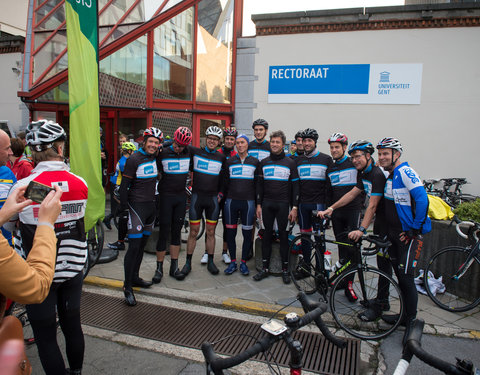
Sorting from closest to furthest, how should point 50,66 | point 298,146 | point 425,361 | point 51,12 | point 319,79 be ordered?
point 425,361, point 298,146, point 319,79, point 50,66, point 51,12

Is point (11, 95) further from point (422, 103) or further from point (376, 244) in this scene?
point (422, 103)

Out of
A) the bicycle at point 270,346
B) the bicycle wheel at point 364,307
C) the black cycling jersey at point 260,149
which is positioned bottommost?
the bicycle wheel at point 364,307

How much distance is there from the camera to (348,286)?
14.8ft

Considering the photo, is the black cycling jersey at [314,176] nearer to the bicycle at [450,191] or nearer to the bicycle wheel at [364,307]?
the bicycle wheel at [364,307]

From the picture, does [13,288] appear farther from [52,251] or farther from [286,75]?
[286,75]

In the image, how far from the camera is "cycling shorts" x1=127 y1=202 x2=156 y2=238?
453 cm

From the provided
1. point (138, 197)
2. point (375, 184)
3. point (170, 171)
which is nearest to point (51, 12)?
point (170, 171)

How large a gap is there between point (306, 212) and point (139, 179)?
2.53 meters

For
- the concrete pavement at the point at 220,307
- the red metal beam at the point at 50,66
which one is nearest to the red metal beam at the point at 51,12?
the red metal beam at the point at 50,66

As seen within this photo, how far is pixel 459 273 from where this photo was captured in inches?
180

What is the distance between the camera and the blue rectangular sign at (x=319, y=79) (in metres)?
9.30

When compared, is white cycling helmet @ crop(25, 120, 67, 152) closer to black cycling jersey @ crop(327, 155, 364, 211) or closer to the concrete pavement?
the concrete pavement

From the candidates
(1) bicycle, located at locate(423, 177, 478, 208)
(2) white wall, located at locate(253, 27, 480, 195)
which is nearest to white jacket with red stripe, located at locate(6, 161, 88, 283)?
(2) white wall, located at locate(253, 27, 480, 195)

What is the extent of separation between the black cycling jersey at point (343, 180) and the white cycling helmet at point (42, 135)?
360cm
